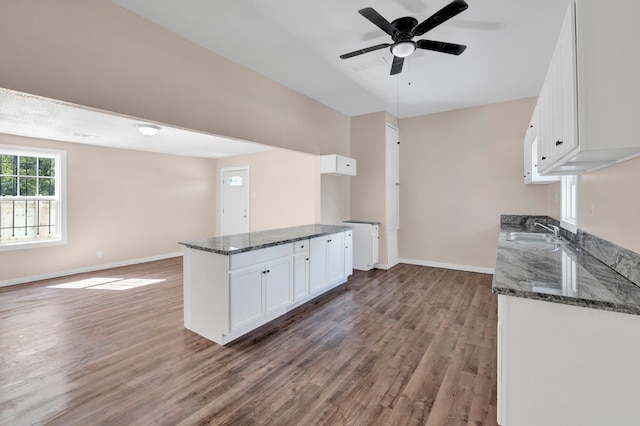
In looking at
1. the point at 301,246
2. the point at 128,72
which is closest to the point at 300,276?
the point at 301,246

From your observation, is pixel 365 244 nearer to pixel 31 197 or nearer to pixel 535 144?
pixel 535 144

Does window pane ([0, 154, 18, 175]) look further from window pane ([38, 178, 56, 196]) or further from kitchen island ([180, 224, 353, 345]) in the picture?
kitchen island ([180, 224, 353, 345])

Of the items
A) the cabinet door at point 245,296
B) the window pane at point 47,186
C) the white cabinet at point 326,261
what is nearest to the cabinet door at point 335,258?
the white cabinet at point 326,261

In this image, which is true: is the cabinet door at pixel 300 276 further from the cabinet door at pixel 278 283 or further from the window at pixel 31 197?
the window at pixel 31 197

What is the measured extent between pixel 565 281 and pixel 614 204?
2.40ft

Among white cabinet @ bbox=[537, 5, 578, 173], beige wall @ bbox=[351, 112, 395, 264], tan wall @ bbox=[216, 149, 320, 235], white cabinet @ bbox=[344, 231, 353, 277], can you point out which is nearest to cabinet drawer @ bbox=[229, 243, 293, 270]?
white cabinet @ bbox=[344, 231, 353, 277]

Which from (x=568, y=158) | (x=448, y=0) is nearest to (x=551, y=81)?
(x=568, y=158)

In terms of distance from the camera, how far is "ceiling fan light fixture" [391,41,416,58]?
94.0 inches

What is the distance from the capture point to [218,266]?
2.67 m

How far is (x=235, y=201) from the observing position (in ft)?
24.5

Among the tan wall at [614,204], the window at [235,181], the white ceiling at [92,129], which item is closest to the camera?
the tan wall at [614,204]

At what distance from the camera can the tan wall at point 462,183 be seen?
4.74 meters

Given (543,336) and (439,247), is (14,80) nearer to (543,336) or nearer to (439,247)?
(543,336)

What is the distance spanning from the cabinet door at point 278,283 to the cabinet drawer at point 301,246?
157 mm
